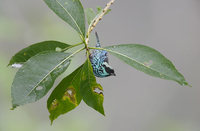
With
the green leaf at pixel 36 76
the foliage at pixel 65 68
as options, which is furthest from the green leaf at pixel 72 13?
the green leaf at pixel 36 76

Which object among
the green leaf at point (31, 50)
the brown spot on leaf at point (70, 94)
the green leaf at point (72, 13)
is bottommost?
the brown spot on leaf at point (70, 94)

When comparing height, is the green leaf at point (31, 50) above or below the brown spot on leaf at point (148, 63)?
above

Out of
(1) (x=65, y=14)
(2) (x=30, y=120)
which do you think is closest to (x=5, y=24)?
(2) (x=30, y=120)

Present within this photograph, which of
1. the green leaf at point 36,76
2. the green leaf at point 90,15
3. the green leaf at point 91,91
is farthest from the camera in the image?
the green leaf at point 90,15

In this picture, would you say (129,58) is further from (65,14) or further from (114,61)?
(114,61)

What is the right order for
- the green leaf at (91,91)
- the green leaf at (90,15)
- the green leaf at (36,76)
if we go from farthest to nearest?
the green leaf at (90,15), the green leaf at (91,91), the green leaf at (36,76)

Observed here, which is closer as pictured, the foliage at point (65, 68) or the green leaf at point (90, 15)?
the foliage at point (65, 68)

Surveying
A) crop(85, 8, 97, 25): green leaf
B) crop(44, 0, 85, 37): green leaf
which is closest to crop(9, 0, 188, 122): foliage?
crop(44, 0, 85, 37): green leaf

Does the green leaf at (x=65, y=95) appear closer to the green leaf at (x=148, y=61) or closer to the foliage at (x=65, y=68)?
the foliage at (x=65, y=68)

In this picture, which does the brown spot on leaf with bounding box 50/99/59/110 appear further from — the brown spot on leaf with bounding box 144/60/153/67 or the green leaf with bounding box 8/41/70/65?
the brown spot on leaf with bounding box 144/60/153/67
